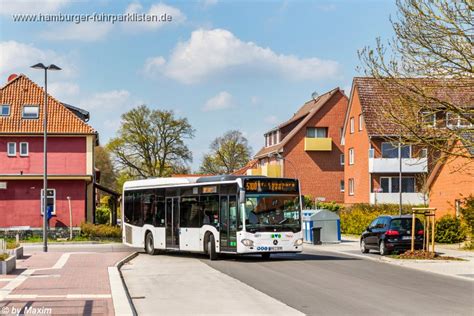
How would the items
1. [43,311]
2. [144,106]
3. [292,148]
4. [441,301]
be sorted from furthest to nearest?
[144,106], [292,148], [441,301], [43,311]

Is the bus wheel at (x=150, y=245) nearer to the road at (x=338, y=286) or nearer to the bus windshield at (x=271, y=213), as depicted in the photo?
the road at (x=338, y=286)

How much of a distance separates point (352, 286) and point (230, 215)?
857 cm

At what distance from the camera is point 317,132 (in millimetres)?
74125

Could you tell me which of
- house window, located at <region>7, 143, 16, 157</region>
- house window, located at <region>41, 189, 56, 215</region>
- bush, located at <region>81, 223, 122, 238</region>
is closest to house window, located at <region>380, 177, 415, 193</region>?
bush, located at <region>81, 223, 122, 238</region>

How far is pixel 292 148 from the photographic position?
73.4m

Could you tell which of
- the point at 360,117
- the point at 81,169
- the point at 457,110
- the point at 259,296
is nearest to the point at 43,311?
the point at 259,296

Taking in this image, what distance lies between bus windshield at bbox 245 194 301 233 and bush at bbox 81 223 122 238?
21.6 meters

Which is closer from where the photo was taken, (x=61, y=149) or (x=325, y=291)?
(x=325, y=291)

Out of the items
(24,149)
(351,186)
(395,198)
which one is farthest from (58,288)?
(351,186)

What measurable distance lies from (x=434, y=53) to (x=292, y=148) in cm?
5305

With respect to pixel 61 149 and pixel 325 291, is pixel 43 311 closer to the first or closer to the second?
pixel 325 291

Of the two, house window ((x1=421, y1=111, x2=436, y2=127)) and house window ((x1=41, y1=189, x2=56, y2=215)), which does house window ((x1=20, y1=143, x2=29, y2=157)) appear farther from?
house window ((x1=421, y1=111, x2=436, y2=127))

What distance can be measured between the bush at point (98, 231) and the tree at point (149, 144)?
35630 millimetres

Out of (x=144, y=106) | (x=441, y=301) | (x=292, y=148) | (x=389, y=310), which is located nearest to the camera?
(x=389, y=310)
